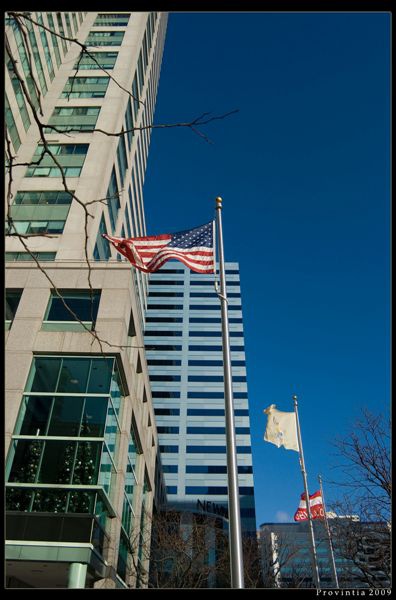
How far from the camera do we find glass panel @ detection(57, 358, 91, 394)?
54.9 ft

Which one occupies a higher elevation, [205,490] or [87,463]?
[205,490]

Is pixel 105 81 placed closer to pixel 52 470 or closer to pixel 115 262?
pixel 115 262

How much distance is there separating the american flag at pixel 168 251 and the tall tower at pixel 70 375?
48.7 inches

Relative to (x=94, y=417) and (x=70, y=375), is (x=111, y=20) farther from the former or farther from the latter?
(x=94, y=417)

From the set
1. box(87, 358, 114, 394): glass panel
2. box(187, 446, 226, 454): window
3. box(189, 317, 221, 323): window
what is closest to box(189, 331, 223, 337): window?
box(189, 317, 221, 323): window

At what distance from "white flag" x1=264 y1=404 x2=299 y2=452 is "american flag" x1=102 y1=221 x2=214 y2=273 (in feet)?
35.2

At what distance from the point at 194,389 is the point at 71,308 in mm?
64368

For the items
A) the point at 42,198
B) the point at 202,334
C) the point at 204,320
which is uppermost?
the point at 204,320

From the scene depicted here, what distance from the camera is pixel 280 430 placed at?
19.0 meters

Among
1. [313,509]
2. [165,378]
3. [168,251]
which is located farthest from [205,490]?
[168,251]

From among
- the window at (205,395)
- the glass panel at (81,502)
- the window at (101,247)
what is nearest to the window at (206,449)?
the window at (205,395)

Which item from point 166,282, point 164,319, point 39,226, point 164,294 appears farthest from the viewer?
point 166,282
